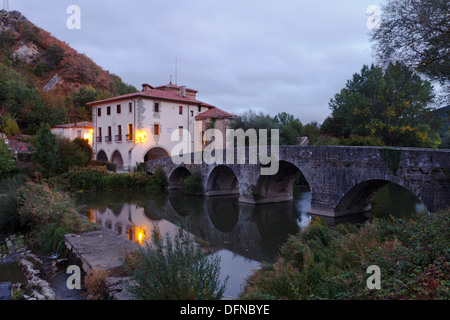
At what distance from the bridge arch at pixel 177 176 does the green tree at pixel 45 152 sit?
7.62 m

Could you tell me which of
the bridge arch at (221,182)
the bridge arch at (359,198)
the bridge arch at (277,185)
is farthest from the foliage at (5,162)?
the bridge arch at (359,198)

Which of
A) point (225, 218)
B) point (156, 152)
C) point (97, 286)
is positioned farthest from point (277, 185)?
point (156, 152)

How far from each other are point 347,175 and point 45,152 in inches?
720

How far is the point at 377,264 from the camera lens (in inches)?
165

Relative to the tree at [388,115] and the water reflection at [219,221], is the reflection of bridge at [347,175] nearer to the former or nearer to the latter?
the water reflection at [219,221]

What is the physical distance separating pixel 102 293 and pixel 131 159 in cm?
2258

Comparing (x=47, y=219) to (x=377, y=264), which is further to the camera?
(x=47, y=219)

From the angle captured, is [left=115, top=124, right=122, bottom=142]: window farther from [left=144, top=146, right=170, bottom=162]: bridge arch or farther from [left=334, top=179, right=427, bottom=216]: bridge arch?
[left=334, top=179, right=427, bottom=216]: bridge arch

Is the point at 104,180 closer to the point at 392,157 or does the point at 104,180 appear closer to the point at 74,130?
the point at 74,130

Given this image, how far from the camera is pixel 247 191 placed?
1639cm

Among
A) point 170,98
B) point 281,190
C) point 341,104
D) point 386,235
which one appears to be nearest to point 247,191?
point 281,190

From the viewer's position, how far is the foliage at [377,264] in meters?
3.35

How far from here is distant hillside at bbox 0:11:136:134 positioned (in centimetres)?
3400
